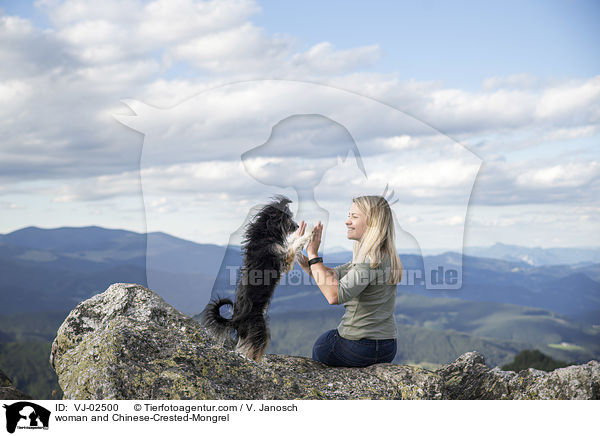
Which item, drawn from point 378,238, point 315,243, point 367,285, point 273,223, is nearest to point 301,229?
point 315,243

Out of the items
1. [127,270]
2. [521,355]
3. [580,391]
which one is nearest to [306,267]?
[580,391]

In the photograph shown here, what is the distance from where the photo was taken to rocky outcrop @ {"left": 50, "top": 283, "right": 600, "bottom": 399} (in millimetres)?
4898

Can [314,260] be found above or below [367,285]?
above

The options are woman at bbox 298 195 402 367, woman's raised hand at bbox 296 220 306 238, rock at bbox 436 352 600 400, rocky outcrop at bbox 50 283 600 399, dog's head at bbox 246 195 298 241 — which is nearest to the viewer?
rocky outcrop at bbox 50 283 600 399

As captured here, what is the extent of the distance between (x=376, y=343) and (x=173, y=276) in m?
3.86

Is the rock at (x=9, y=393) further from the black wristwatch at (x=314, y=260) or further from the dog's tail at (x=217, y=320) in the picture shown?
the black wristwatch at (x=314, y=260)

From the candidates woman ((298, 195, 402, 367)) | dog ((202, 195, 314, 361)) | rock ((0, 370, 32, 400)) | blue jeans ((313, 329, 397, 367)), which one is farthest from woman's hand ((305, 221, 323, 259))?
rock ((0, 370, 32, 400))

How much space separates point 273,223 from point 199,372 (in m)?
2.44

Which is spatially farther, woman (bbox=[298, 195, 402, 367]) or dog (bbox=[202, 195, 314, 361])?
dog (bbox=[202, 195, 314, 361])

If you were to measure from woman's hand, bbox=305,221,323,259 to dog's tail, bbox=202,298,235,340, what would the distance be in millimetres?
1548
